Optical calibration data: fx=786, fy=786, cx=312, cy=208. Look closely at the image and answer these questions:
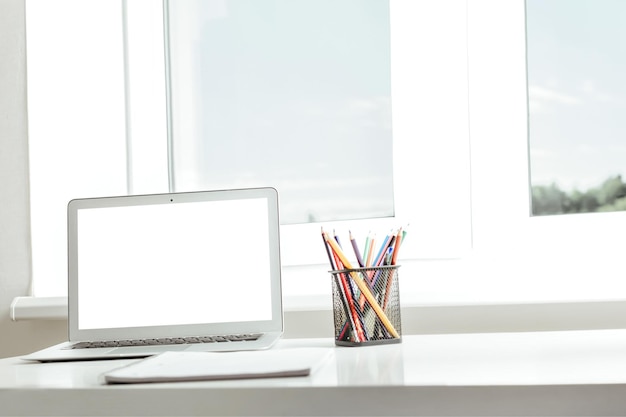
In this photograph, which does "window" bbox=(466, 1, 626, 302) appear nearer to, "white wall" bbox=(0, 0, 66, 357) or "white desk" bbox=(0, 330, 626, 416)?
"white desk" bbox=(0, 330, 626, 416)

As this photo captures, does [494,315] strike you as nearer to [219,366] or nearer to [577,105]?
[577,105]

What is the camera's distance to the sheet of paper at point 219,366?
30.0 inches

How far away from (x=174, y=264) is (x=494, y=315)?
51 cm

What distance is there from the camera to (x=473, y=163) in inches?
55.7

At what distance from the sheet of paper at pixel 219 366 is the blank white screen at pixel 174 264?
245mm

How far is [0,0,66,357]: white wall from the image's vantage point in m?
1.39

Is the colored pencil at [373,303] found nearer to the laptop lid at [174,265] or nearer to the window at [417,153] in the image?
the laptop lid at [174,265]

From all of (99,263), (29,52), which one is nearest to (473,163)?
(99,263)

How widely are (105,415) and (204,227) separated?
487 millimetres

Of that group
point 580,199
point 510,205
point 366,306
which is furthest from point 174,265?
point 580,199

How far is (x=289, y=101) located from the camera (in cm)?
156

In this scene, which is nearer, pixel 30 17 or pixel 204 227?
pixel 204 227

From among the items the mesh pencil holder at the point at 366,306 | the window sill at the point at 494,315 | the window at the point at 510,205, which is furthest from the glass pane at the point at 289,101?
the mesh pencil holder at the point at 366,306

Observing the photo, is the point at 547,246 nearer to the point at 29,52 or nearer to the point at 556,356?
the point at 556,356
